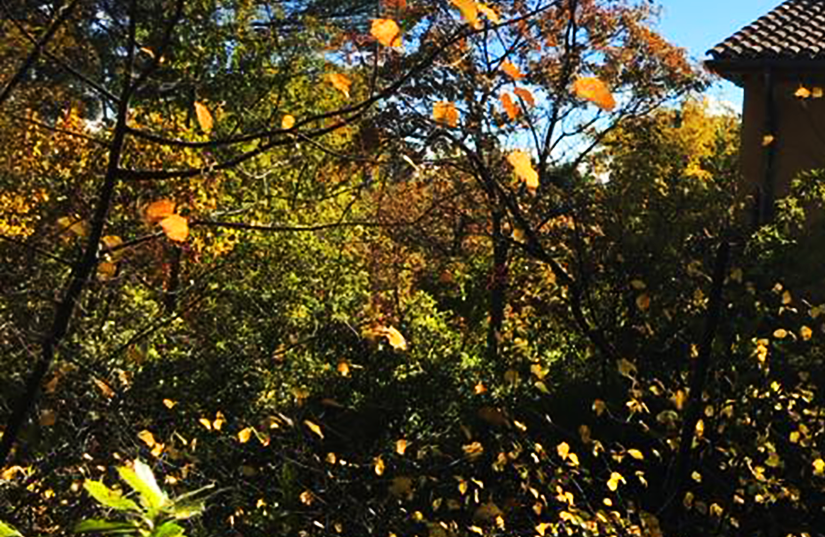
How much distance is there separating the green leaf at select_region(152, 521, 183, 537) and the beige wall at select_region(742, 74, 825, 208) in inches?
479

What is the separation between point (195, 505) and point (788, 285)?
5283 mm

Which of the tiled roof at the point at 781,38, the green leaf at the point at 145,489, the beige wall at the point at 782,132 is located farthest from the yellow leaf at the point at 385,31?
the tiled roof at the point at 781,38

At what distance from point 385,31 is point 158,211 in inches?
21.0

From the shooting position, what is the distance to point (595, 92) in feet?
5.37

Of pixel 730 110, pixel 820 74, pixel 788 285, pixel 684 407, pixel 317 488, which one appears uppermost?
pixel 730 110

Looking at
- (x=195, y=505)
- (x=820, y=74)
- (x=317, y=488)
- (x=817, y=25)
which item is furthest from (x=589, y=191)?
(x=195, y=505)

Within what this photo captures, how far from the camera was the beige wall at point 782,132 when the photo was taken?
41.7 feet

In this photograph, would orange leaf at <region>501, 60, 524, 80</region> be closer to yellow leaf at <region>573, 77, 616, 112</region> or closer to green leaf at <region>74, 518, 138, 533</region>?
yellow leaf at <region>573, 77, 616, 112</region>

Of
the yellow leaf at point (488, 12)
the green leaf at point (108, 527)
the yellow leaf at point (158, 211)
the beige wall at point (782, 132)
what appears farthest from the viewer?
the beige wall at point (782, 132)

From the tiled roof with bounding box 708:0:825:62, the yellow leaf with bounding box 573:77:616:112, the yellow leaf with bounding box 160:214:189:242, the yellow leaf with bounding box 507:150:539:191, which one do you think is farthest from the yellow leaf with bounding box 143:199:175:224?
the tiled roof with bounding box 708:0:825:62

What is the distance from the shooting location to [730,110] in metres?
37.8

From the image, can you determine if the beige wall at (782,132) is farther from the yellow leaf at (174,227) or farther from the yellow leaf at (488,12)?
the yellow leaf at (174,227)

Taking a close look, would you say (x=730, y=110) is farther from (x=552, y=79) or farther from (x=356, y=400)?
(x=356, y=400)

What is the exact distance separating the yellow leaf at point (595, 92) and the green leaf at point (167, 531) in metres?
0.97
